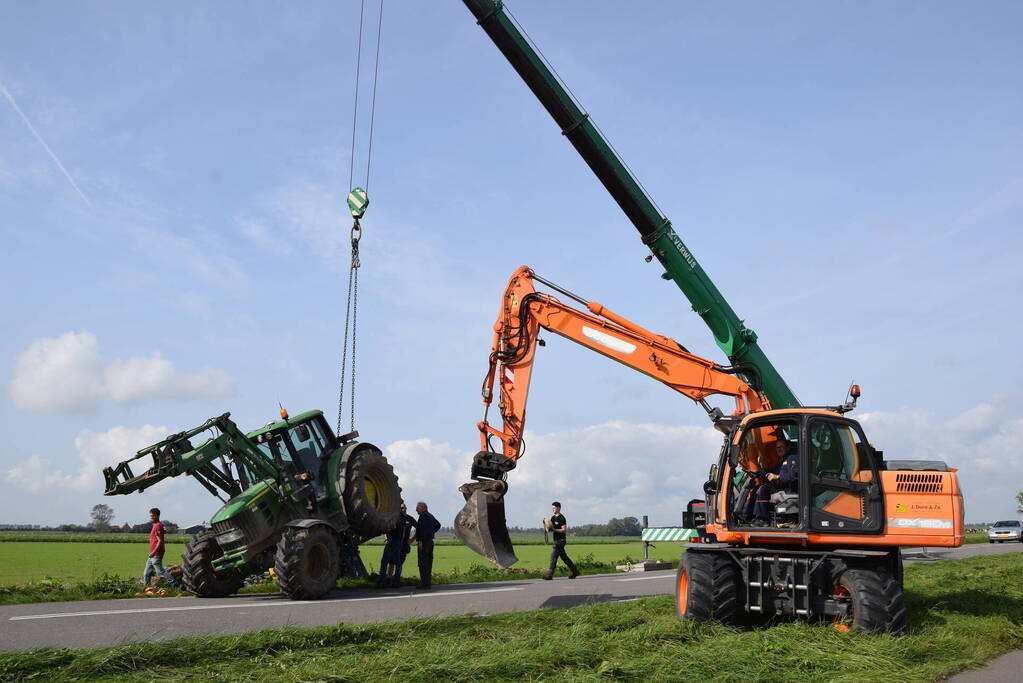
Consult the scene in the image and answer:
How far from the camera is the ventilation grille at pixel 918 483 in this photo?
10.0m

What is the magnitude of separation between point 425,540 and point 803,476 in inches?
396

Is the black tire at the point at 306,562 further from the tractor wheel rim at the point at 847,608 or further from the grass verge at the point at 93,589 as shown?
the tractor wheel rim at the point at 847,608

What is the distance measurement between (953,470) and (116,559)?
2496 centimetres

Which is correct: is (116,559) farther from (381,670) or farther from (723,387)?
(381,670)

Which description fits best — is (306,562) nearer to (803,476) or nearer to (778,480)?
(778,480)

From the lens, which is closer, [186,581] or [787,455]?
[787,455]

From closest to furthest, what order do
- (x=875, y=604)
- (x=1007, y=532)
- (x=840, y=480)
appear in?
(x=875, y=604), (x=840, y=480), (x=1007, y=532)

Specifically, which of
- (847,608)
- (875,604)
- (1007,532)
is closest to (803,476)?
(847,608)

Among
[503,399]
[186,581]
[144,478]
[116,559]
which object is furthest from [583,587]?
[116,559]

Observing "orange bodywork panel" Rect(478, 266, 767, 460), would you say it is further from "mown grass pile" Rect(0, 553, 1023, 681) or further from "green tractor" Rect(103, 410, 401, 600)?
"mown grass pile" Rect(0, 553, 1023, 681)

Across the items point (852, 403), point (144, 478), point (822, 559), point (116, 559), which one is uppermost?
point (852, 403)

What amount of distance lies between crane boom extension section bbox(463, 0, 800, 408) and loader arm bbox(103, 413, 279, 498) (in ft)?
26.8

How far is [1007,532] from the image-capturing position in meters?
47.9

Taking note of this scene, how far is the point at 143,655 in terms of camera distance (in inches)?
305
